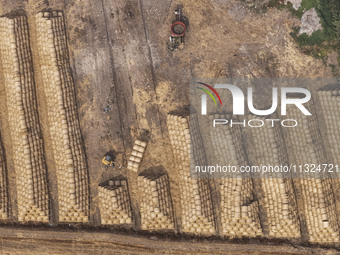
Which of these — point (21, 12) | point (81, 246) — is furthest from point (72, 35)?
point (81, 246)

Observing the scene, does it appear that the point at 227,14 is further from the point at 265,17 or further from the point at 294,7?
the point at 294,7

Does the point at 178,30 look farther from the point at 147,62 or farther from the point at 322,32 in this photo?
the point at 322,32

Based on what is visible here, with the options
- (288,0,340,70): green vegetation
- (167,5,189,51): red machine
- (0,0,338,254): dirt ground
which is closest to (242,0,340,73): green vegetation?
(288,0,340,70): green vegetation

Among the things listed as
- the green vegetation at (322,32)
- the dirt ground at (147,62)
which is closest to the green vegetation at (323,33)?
the green vegetation at (322,32)

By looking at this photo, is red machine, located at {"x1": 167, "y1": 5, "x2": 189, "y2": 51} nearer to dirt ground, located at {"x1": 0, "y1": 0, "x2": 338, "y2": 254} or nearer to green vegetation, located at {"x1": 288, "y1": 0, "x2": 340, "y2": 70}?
dirt ground, located at {"x1": 0, "y1": 0, "x2": 338, "y2": 254}

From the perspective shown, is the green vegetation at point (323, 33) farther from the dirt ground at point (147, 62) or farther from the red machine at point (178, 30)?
the red machine at point (178, 30)

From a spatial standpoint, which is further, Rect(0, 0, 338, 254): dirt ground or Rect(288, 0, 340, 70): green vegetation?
Rect(0, 0, 338, 254): dirt ground

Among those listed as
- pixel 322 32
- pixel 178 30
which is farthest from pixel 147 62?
pixel 322 32

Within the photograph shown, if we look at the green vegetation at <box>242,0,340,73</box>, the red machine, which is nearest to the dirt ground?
the red machine

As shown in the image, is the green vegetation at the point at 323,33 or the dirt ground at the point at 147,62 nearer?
the green vegetation at the point at 323,33
